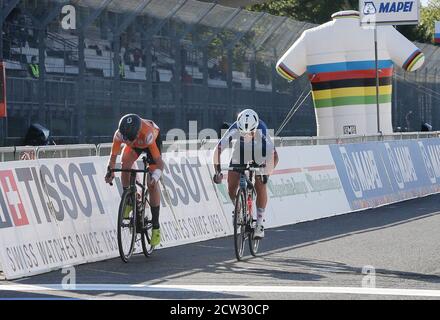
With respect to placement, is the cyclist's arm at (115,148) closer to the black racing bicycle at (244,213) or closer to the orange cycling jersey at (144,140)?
the orange cycling jersey at (144,140)

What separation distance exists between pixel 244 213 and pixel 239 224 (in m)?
0.22

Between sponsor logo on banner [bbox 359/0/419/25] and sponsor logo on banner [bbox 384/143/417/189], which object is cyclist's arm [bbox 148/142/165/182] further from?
sponsor logo on banner [bbox 359/0/419/25]

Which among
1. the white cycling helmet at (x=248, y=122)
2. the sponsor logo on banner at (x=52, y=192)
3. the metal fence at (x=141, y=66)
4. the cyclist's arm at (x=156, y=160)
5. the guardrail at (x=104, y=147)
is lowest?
the sponsor logo on banner at (x=52, y=192)

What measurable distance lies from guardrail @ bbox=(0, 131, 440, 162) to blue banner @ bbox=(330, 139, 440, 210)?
0.31 m

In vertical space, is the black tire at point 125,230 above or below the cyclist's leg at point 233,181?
below

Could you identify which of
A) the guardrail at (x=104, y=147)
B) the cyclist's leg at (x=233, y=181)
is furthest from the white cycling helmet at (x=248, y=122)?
the guardrail at (x=104, y=147)

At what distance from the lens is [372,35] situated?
75.2ft

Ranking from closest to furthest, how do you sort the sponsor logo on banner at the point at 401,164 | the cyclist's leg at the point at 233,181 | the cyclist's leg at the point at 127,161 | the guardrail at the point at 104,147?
1. the cyclist's leg at the point at 127,161
2. the cyclist's leg at the point at 233,181
3. the guardrail at the point at 104,147
4. the sponsor logo on banner at the point at 401,164

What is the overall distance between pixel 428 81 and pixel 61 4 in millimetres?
19383

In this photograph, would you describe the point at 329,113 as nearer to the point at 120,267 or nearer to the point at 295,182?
the point at 295,182

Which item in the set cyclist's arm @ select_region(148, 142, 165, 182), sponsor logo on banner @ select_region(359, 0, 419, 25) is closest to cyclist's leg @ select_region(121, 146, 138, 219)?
cyclist's arm @ select_region(148, 142, 165, 182)

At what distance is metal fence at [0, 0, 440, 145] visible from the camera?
1778 centimetres

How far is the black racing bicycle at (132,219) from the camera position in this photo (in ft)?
36.8

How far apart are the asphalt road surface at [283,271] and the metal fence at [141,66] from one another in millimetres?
5159
